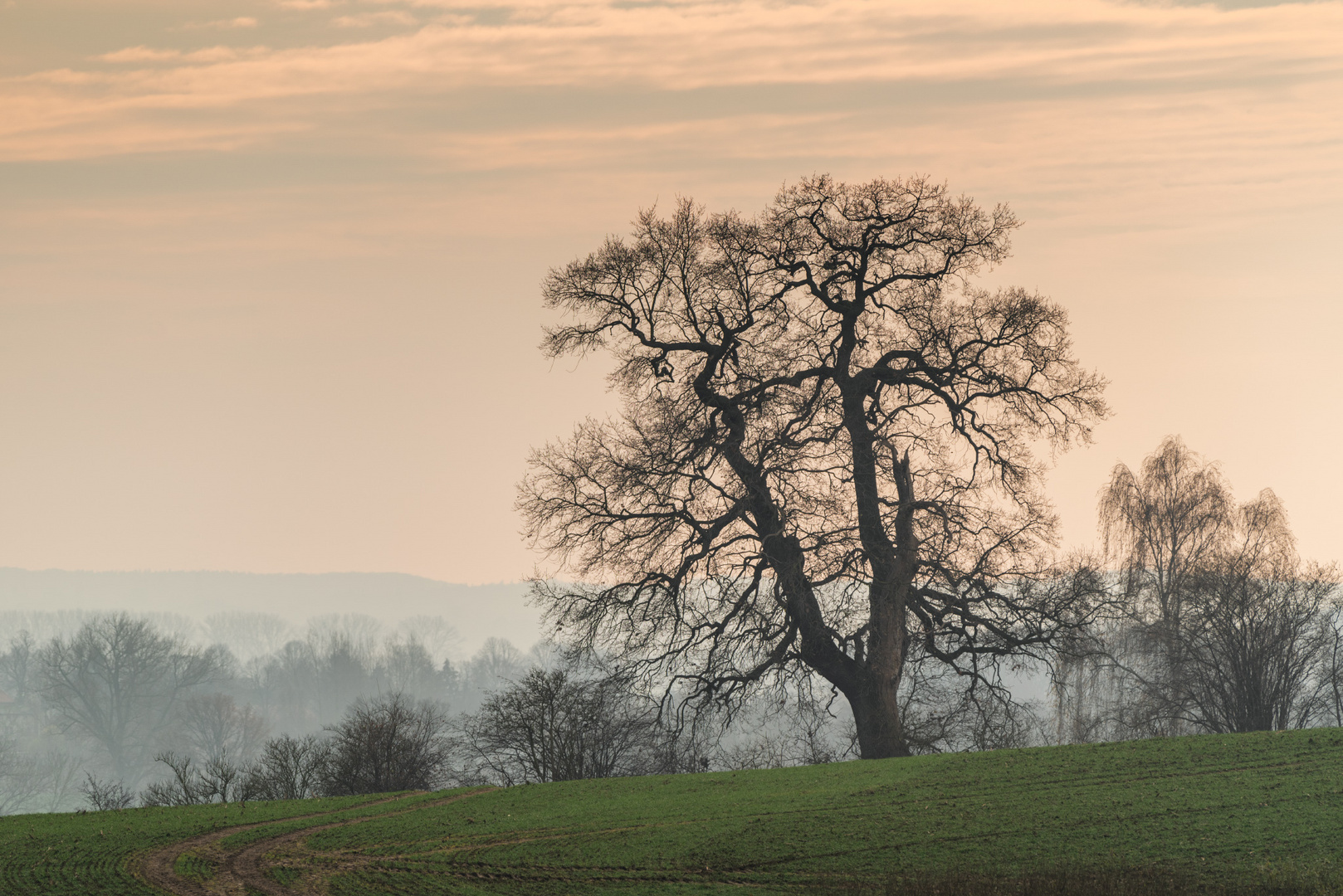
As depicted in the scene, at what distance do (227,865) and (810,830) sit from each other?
1019 cm

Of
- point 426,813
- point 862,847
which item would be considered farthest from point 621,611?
point 862,847

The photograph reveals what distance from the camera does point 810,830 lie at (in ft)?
71.6

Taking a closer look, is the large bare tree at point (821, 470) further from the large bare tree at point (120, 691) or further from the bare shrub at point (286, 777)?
the large bare tree at point (120, 691)

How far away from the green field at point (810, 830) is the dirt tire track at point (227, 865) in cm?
27

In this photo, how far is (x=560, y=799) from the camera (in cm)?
2602

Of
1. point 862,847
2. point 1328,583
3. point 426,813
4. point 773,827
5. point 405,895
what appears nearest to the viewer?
point 405,895

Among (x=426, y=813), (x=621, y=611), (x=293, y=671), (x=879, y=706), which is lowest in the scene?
(x=426, y=813)

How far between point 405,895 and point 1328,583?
1577 inches

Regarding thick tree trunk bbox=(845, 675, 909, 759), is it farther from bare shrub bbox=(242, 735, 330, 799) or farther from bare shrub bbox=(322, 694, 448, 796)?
bare shrub bbox=(242, 735, 330, 799)

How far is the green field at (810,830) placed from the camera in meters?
18.7

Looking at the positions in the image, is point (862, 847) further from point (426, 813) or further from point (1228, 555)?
point (1228, 555)

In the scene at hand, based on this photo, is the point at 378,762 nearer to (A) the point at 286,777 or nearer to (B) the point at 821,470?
(A) the point at 286,777

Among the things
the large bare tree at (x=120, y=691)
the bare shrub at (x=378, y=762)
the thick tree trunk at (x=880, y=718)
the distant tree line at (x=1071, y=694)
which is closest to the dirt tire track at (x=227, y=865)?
the distant tree line at (x=1071, y=694)

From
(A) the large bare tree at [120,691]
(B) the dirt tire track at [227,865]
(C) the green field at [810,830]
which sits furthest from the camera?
(A) the large bare tree at [120,691]
